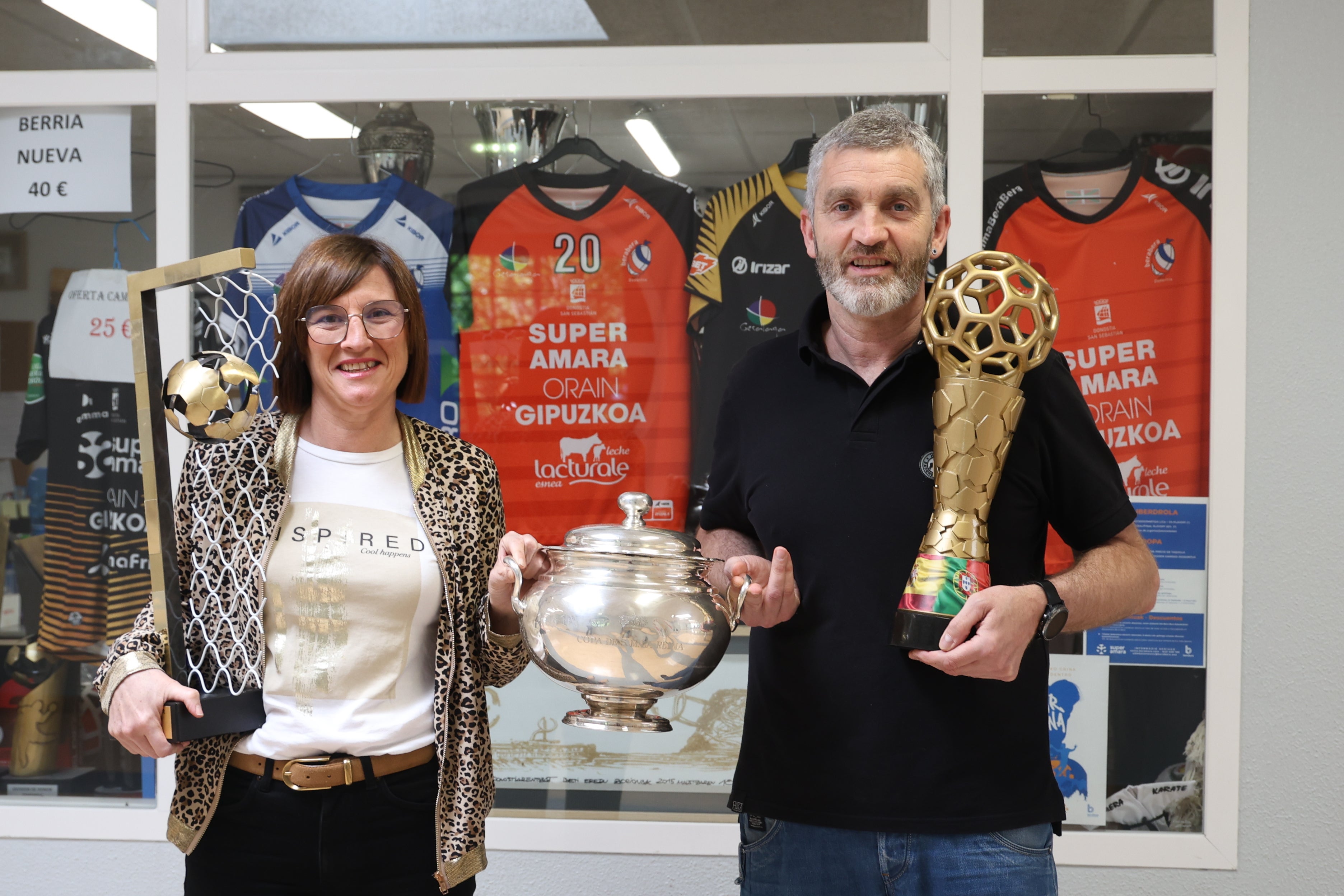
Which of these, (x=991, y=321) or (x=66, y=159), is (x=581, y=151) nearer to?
(x=66, y=159)

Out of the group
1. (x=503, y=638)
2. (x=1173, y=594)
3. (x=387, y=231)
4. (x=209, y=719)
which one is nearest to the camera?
(x=209, y=719)

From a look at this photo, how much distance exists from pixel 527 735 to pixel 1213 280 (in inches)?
86.3

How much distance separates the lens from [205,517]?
5.27ft

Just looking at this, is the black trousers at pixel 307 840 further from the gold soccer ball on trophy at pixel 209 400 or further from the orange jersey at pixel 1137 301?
the orange jersey at pixel 1137 301

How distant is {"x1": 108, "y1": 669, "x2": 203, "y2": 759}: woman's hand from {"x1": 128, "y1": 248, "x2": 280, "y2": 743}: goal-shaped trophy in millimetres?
13

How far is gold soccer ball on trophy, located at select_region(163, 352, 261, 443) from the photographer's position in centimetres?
147

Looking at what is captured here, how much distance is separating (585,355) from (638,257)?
1.00ft

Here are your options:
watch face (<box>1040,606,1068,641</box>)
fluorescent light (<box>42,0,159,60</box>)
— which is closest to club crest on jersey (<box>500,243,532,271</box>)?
fluorescent light (<box>42,0,159,60</box>)

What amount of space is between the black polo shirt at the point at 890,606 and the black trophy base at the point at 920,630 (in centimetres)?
11

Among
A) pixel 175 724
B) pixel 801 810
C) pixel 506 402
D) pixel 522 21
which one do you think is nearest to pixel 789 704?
pixel 801 810

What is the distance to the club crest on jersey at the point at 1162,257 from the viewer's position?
2.80 metres

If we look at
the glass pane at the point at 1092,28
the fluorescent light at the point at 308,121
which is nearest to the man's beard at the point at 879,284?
the glass pane at the point at 1092,28

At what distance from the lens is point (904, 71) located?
9.17 ft

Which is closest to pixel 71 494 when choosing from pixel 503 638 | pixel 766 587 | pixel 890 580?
pixel 503 638
